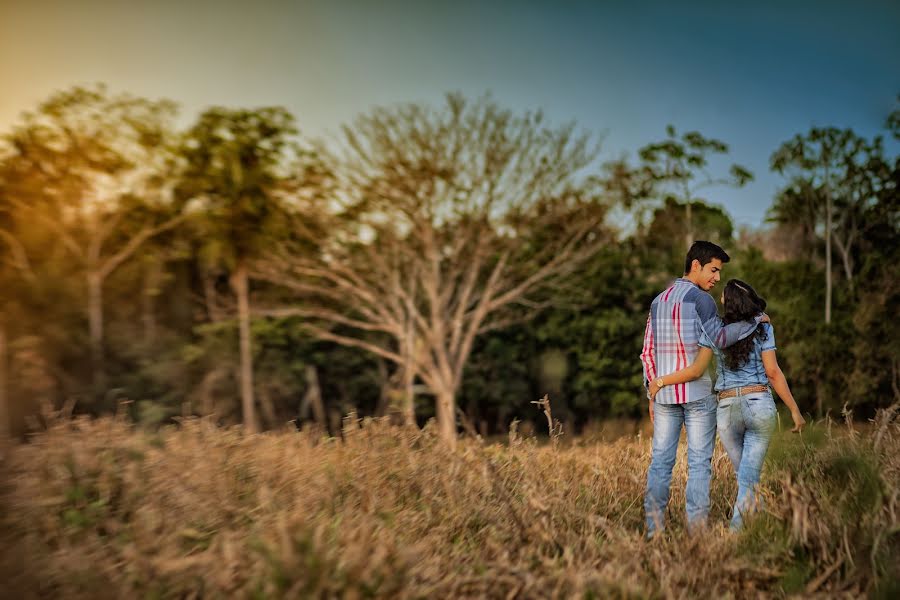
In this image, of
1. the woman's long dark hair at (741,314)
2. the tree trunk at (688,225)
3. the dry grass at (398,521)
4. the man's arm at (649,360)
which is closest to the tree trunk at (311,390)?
the tree trunk at (688,225)

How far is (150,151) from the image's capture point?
30000 mm

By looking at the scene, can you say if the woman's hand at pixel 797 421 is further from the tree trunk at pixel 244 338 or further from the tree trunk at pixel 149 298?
the tree trunk at pixel 149 298

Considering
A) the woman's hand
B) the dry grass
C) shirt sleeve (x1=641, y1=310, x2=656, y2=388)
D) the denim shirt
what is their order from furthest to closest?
shirt sleeve (x1=641, y1=310, x2=656, y2=388)
the denim shirt
the woman's hand
the dry grass

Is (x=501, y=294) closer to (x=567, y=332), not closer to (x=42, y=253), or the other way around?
(x=567, y=332)

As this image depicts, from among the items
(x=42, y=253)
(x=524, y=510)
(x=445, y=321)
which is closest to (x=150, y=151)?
(x=42, y=253)

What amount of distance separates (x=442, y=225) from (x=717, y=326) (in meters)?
19.9

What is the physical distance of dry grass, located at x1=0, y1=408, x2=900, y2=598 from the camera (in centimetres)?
279

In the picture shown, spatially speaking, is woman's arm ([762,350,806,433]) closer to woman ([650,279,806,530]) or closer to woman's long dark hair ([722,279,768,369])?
woman ([650,279,806,530])

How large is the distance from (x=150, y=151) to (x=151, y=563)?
30164 mm

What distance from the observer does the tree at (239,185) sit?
88.4ft

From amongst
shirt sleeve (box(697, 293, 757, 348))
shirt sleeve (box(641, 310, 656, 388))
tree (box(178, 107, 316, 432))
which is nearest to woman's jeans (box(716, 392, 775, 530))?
shirt sleeve (box(697, 293, 757, 348))

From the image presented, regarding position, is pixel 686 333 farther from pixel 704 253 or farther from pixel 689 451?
pixel 689 451

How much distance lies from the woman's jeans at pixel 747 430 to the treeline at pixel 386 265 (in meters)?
15.9

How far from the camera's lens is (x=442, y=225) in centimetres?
2439
